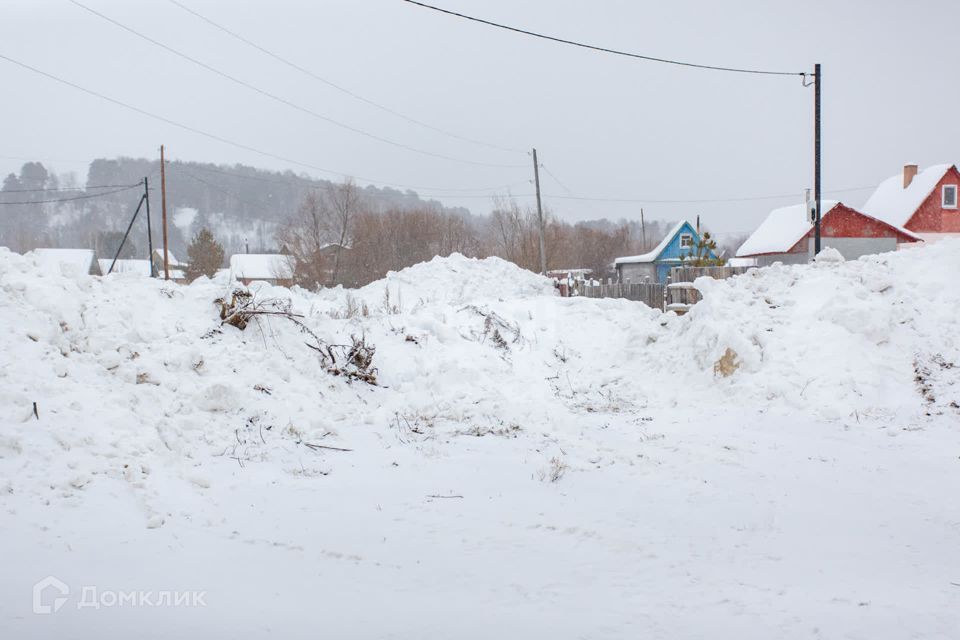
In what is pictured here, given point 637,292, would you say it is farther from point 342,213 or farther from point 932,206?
point 342,213

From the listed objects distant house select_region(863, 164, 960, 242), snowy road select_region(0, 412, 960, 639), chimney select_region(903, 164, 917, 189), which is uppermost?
chimney select_region(903, 164, 917, 189)

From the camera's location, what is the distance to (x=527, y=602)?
3953 mm

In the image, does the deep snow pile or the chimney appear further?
the chimney

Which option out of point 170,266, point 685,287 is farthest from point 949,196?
point 170,266

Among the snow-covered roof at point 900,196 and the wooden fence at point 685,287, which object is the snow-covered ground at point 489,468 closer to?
the wooden fence at point 685,287

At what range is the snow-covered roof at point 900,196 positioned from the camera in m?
33.6

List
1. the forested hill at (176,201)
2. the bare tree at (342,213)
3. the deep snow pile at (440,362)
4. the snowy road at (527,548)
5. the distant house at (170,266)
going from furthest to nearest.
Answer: the forested hill at (176,201)
the distant house at (170,266)
the bare tree at (342,213)
the deep snow pile at (440,362)
the snowy road at (527,548)

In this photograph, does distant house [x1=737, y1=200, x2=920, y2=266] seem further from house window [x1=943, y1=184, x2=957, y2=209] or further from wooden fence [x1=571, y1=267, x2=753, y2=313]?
wooden fence [x1=571, y1=267, x2=753, y2=313]

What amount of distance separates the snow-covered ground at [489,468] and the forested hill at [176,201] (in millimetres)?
105638

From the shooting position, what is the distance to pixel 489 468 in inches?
267

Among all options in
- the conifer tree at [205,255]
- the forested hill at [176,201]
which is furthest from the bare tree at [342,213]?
the forested hill at [176,201]

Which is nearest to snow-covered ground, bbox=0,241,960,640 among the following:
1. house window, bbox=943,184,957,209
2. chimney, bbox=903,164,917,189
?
house window, bbox=943,184,957,209

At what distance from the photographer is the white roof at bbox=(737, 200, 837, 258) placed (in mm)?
31797

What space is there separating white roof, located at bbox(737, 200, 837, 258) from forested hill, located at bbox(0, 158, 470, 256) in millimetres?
81884
